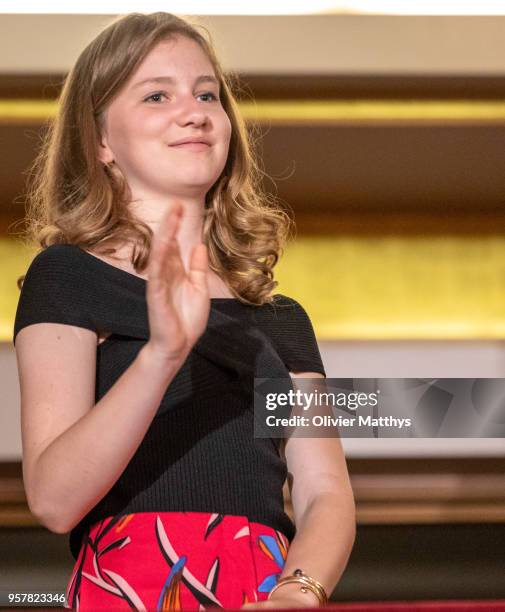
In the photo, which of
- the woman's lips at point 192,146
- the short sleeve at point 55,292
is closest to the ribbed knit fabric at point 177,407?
the short sleeve at point 55,292

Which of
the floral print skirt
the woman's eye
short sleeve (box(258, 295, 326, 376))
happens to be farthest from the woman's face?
the floral print skirt

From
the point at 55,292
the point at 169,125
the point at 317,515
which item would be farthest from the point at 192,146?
the point at 317,515

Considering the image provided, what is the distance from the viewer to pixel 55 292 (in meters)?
0.73

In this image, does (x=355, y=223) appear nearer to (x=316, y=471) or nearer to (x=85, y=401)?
(x=316, y=471)

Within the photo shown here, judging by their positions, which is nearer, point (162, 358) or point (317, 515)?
point (162, 358)

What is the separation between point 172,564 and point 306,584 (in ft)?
0.30

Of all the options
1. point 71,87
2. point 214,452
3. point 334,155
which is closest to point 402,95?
point 334,155

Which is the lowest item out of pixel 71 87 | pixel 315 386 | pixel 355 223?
pixel 315 386

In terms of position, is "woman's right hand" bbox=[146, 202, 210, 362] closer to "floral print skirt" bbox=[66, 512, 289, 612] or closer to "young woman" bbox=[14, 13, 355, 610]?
"young woman" bbox=[14, 13, 355, 610]

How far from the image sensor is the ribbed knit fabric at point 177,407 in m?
0.70

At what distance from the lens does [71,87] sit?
859 mm

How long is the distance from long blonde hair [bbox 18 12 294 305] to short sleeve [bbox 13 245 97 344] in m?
0.03

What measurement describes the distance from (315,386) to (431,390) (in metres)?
0.34

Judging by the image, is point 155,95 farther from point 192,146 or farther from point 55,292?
point 55,292
